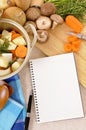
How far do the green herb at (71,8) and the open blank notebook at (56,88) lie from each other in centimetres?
13

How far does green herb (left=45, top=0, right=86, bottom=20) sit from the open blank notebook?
13 centimetres

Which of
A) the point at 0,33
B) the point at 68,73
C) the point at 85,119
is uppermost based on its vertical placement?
the point at 0,33

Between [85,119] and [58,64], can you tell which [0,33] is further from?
[85,119]

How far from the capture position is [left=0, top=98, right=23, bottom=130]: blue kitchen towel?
95 centimetres

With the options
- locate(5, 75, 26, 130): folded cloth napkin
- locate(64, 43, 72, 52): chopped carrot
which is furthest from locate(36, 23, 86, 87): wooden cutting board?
locate(5, 75, 26, 130): folded cloth napkin

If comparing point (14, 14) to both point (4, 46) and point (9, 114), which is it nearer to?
point (4, 46)

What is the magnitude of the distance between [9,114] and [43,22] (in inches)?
11.4

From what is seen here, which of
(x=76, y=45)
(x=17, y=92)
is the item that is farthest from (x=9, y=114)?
(x=76, y=45)

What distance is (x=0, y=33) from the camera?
0.98 meters

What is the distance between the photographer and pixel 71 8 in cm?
99

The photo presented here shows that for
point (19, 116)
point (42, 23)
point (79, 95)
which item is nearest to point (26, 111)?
point (19, 116)

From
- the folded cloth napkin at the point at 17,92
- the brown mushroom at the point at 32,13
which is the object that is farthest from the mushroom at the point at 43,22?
the folded cloth napkin at the point at 17,92

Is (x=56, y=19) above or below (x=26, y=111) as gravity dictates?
above

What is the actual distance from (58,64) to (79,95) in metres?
0.11
